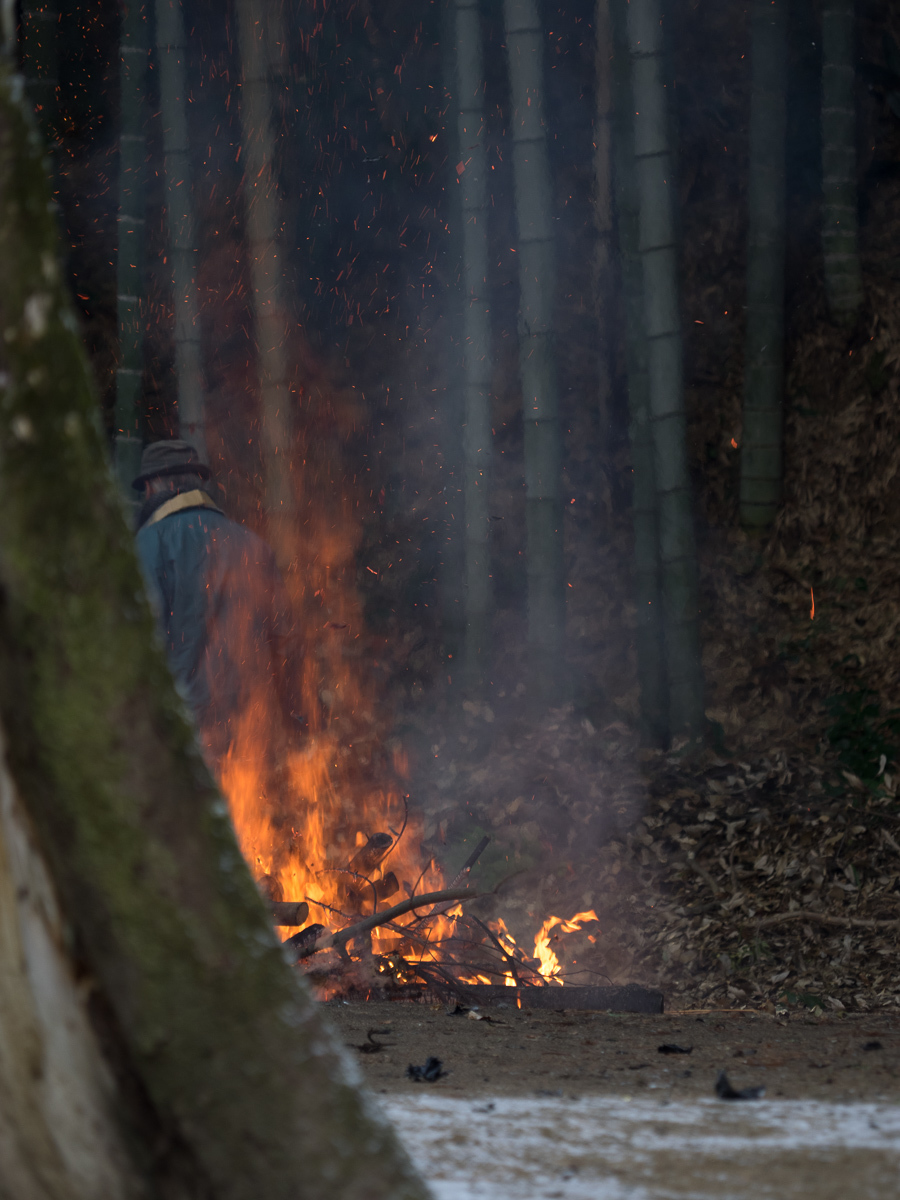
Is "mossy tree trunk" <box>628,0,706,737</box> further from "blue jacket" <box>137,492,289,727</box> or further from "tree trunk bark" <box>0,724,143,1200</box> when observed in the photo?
"tree trunk bark" <box>0,724,143,1200</box>

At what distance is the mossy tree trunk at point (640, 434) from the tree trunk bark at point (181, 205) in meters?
2.48

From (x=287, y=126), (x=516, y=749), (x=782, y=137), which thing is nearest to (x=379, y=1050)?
(x=516, y=749)

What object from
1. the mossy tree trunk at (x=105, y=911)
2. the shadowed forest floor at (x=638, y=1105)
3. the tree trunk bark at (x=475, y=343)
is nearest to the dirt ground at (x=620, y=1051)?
the shadowed forest floor at (x=638, y=1105)

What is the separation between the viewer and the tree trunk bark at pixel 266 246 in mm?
6199

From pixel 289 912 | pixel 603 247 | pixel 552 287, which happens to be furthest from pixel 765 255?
pixel 289 912

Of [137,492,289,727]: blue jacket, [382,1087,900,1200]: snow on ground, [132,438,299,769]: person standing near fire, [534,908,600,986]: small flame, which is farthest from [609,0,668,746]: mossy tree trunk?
[382,1087,900,1200]: snow on ground

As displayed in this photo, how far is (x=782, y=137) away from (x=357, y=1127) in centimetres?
608

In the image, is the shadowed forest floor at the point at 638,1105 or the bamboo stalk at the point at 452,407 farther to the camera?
the bamboo stalk at the point at 452,407

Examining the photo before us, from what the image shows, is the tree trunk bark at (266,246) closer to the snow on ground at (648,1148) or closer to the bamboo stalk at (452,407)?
the bamboo stalk at (452,407)

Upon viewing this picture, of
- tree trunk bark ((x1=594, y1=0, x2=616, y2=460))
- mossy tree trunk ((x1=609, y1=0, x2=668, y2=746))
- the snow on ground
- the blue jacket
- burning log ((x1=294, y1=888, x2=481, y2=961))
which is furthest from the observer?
tree trunk bark ((x1=594, y1=0, x2=616, y2=460))

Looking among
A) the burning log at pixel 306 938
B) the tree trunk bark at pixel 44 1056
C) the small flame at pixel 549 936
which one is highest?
the tree trunk bark at pixel 44 1056

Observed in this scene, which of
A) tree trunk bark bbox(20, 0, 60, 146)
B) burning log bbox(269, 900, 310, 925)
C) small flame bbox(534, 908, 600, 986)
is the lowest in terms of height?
small flame bbox(534, 908, 600, 986)

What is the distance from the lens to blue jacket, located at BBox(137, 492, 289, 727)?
487 cm

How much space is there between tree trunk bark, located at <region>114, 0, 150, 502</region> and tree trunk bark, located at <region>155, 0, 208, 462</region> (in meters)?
0.21
